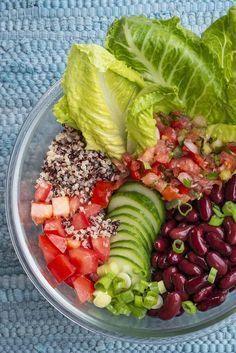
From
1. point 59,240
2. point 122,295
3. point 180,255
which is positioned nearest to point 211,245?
point 180,255

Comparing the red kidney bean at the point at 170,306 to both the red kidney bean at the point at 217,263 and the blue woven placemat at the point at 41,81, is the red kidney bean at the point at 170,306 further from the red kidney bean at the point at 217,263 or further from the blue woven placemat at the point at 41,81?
the blue woven placemat at the point at 41,81

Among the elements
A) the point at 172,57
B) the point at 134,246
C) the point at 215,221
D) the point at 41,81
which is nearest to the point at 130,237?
the point at 134,246

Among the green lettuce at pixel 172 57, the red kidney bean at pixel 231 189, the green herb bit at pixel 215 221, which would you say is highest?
the green lettuce at pixel 172 57

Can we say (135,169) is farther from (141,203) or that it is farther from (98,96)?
(98,96)

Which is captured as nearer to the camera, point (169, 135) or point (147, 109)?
point (147, 109)

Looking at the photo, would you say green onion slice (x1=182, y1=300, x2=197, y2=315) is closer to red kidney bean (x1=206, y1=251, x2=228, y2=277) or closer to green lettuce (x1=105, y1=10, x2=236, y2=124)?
red kidney bean (x1=206, y1=251, x2=228, y2=277)

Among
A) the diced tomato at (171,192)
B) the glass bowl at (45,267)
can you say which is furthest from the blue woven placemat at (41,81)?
the diced tomato at (171,192)

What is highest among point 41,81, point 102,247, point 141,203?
point 41,81
